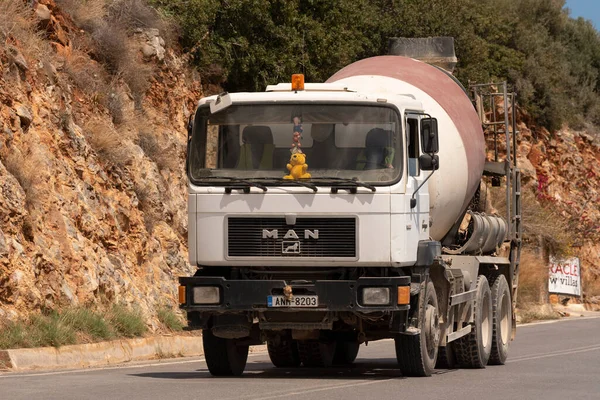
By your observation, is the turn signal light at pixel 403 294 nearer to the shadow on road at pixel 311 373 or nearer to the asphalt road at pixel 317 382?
the asphalt road at pixel 317 382

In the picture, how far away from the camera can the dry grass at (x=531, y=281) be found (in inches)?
1328

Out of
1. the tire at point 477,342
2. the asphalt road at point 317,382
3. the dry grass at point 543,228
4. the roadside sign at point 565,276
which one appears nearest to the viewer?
the asphalt road at point 317,382

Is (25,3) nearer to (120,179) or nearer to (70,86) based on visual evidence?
(70,86)

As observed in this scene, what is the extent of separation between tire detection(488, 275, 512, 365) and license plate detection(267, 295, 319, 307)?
488 centimetres

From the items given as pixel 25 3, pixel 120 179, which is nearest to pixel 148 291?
pixel 120 179

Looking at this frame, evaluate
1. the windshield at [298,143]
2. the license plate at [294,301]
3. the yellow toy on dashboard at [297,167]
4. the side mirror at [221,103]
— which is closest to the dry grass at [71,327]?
the windshield at [298,143]

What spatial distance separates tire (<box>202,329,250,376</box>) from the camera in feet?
46.2

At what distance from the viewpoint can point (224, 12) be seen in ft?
91.8

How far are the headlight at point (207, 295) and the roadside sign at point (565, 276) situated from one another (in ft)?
80.4

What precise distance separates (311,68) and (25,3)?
8818 millimetres

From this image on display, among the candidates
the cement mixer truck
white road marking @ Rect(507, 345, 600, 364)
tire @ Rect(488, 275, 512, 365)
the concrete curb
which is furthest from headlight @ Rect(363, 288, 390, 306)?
white road marking @ Rect(507, 345, 600, 364)

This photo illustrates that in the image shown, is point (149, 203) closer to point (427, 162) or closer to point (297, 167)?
point (297, 167)

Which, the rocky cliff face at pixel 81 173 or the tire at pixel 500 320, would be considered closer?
the tire at pixel 500 320

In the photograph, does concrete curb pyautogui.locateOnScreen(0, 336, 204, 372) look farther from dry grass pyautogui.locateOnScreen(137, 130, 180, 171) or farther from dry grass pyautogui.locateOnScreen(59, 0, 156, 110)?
dry grass pyautogui.locateOnScreen(59, 0, 156, 110)
